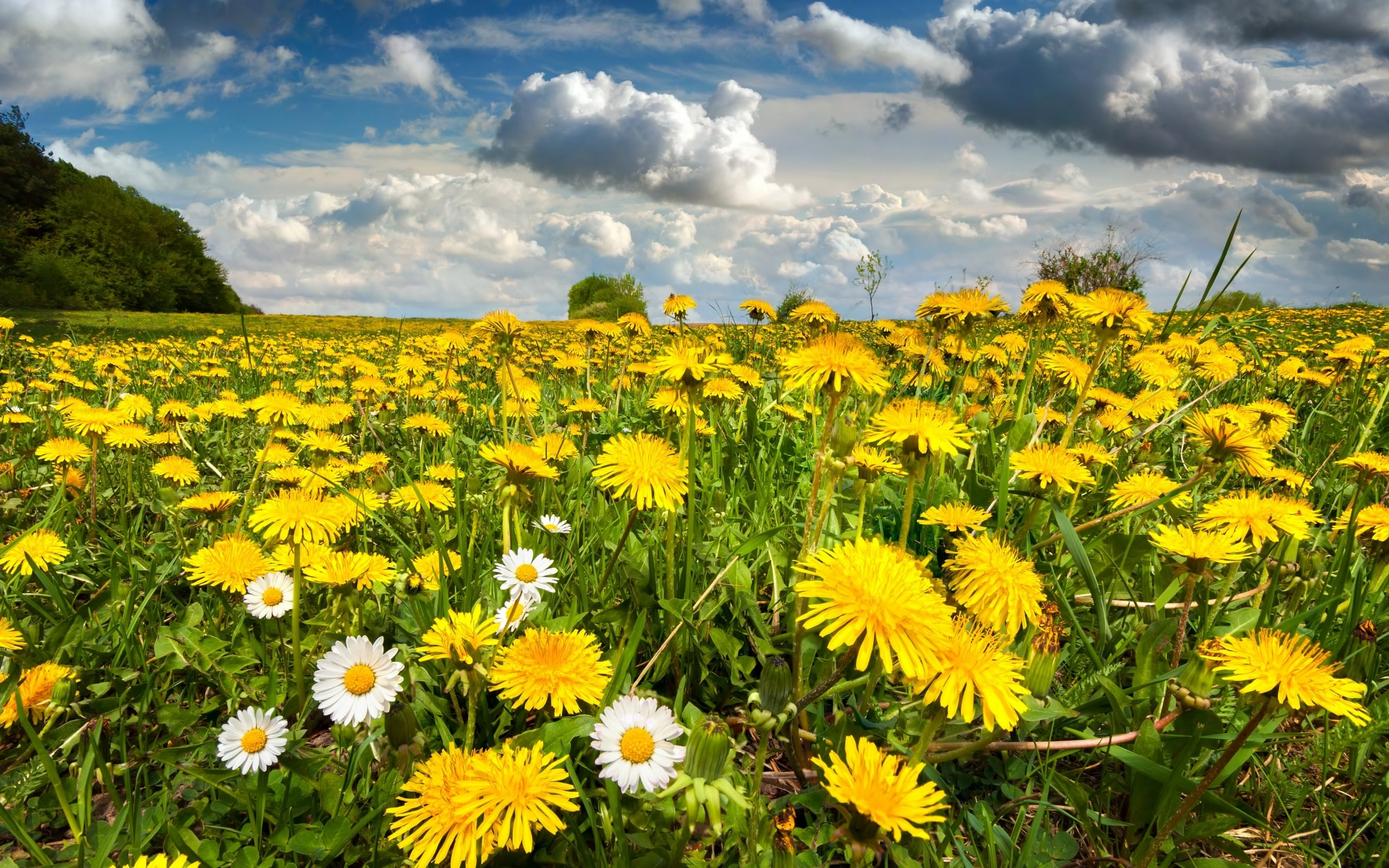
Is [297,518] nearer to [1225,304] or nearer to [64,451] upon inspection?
[64,451]

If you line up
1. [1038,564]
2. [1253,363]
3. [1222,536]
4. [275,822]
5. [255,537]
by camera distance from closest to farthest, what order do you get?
[275,822] → [1222,536] → [1038,564] → [255,537] → [1253,363]

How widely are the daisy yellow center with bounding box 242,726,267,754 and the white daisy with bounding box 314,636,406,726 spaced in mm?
125

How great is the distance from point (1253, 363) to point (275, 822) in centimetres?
564

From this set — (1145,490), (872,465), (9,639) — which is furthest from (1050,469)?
(9,639)

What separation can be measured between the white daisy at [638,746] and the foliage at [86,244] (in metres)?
34.4

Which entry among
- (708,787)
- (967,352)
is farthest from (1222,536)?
(967,352)

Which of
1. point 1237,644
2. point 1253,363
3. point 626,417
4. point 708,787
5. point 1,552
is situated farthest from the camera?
point 1253,363

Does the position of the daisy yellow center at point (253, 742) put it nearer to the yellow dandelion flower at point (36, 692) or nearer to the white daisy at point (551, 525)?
the yellow dandelion flower at point (36, 692)

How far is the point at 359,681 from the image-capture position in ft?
3.87

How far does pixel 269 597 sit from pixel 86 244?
46.4 m

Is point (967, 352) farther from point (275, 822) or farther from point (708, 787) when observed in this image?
point (275, 822)

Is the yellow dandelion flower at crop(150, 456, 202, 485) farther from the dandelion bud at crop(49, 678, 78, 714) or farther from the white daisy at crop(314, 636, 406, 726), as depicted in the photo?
the white daisy at crop(314, 636, 406, 726)

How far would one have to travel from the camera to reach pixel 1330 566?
1.90 m

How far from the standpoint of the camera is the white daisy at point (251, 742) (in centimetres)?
117
